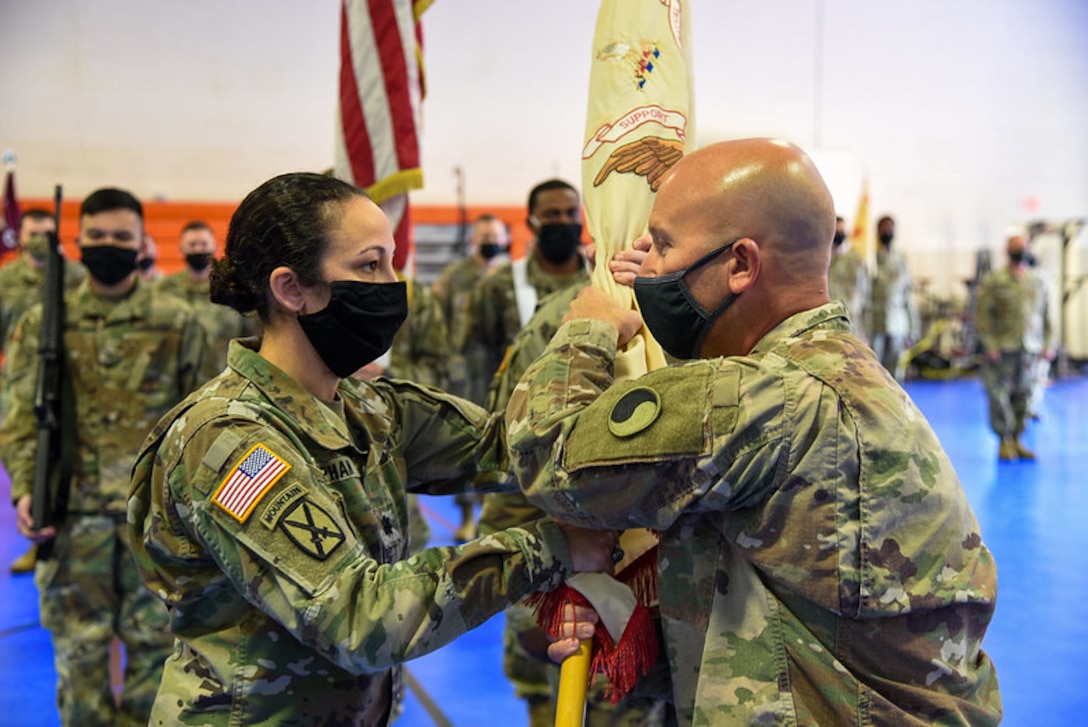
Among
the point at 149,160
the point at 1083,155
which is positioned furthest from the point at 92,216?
the point at 1083,155

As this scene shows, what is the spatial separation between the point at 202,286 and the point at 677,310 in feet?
18.4

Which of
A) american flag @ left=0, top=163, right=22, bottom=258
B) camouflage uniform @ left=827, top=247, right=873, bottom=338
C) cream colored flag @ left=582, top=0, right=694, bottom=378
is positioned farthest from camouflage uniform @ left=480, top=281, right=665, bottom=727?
american flag @ left=0, top=163, right=22, bottom=258

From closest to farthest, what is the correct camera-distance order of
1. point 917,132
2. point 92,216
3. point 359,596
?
1. point 359,596
2. point 92,216
3. point 917,132

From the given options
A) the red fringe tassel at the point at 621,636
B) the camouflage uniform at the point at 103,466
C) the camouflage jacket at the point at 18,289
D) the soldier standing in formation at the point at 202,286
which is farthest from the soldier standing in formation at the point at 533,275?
the camouflage jacket at the point at 18,289

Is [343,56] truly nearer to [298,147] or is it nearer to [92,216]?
[92,216]

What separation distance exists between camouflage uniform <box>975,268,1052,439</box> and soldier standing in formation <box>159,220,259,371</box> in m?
6.19

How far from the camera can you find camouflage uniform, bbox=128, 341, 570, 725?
4.21 ft

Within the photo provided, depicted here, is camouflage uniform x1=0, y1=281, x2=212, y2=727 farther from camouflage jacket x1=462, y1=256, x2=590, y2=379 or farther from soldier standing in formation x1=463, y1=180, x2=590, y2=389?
camouflage jacket x1=462, y1=256, x2=590, y2=379

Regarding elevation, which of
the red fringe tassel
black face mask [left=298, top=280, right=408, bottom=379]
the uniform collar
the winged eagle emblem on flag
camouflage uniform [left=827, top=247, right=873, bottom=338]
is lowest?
camouflage uniform [left=827, top=247, right=873, bottom=338]

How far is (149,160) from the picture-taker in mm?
10977

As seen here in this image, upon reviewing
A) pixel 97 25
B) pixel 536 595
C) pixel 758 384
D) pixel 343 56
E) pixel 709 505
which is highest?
pixel 97 25

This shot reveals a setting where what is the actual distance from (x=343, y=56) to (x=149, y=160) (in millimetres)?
8858

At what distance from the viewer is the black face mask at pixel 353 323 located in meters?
1.54

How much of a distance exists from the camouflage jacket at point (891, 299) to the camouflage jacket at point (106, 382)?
774 centimetres
